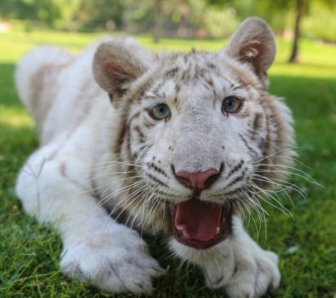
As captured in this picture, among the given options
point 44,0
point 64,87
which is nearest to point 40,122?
point 64,87

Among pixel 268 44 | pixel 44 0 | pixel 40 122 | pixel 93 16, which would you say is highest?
pixel 268 44

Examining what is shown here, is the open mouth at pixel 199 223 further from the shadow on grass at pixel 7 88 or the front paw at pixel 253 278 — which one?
the shadow on grass at pixel 7 88

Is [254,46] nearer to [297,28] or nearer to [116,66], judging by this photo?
[116,66]

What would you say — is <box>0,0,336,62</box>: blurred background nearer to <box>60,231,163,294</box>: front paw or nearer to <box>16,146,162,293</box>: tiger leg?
<box>16,146,162,293</box>: tiger leg

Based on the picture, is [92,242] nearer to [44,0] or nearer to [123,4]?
[44,0]

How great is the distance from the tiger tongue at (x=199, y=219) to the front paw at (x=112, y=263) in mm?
234

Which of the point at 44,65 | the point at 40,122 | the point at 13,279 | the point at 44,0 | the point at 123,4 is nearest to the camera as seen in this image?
the point at 13,279

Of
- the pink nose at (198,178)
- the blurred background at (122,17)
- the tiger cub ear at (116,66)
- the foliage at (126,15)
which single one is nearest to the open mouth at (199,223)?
the pink nose at (198,178)

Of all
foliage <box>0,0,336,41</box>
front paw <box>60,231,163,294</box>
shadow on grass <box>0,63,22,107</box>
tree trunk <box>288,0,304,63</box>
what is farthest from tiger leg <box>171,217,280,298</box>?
foliage <box>0,0,336,41</box>

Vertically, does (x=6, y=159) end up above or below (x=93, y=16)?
above

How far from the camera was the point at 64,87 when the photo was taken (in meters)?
4.27

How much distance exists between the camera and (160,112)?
2.31m

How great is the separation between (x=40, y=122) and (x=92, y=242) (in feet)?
8.90

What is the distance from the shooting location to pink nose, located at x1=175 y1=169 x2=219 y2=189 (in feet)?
6.11
